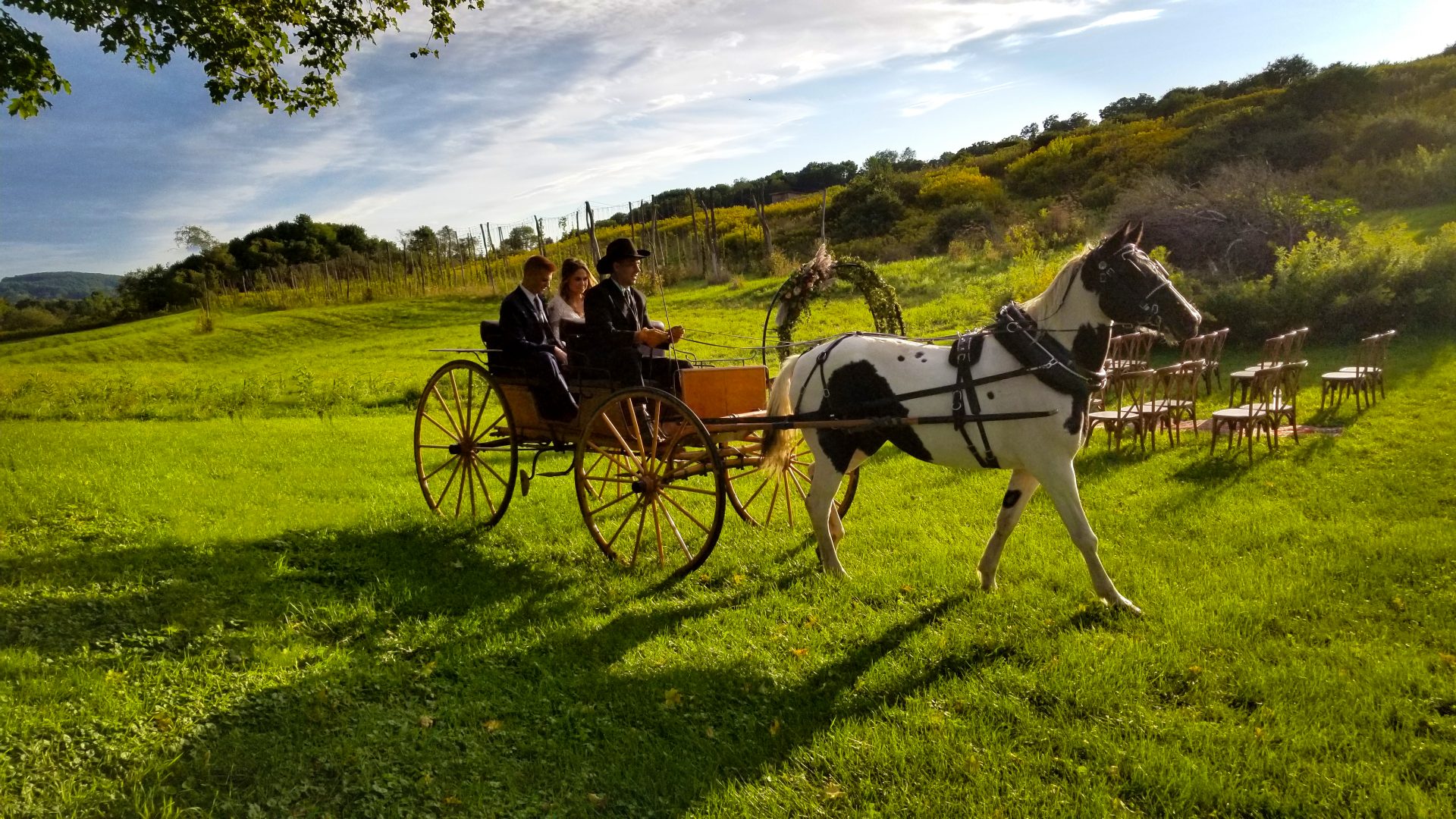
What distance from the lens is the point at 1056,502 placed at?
4.90 metres

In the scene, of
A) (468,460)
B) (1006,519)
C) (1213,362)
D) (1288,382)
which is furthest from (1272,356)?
(468,460)

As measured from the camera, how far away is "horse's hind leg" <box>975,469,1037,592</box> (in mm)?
5285

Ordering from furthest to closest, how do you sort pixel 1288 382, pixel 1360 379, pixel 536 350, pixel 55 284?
pixel 55 284 < pixel 1360 379 < pixel 1288 382 < pixel 536 350

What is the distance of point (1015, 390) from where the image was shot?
494 centimetres

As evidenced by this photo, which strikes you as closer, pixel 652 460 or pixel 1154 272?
pixel 1154 272

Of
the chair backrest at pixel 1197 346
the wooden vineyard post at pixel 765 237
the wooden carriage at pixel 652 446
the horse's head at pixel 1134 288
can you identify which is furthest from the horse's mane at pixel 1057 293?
the wooden vineyard post at pixel 765 237

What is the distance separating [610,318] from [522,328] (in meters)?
1.08

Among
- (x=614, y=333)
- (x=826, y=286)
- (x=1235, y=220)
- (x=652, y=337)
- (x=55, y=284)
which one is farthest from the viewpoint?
(x=55, y=284)

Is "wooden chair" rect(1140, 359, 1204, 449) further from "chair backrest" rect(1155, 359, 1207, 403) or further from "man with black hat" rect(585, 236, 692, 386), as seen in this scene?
"man with black hat" rect(585, 236, 692, 386)

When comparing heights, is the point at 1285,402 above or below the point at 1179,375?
below

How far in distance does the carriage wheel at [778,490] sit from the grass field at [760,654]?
0.27 meters

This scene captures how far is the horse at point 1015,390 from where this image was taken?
4.74 metres

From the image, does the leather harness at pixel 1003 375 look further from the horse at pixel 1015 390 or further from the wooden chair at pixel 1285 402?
the wooden chair at pixel 1285 402

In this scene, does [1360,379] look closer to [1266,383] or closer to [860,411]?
[1266,383]
